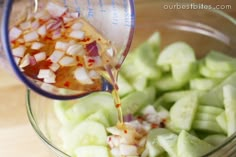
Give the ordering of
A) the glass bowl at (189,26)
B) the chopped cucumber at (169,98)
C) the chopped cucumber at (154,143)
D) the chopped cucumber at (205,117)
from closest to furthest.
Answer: the chopped cucumber at (154,143)
the chopped cucumber at (205,117)
the chopped cucumber at (169,98)
the glass bowl at (189,26)

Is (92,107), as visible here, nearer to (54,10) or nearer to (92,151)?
(92,151)

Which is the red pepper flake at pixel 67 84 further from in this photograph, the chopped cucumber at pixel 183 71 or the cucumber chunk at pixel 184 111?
the chopped cucumber at pixel 183 71

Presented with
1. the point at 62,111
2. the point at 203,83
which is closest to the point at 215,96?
the point at 203,83

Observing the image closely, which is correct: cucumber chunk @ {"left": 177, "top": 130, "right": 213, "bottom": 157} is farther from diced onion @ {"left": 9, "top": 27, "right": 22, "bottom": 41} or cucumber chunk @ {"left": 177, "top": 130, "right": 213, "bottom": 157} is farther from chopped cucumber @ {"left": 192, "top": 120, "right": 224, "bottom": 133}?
diced onion @ {"left": 9, "top": 27, "right": 22, "bottom": 41}

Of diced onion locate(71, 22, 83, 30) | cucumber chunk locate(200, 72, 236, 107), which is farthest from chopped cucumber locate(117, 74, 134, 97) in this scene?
diced onion locate(71, 22, 83, 30)

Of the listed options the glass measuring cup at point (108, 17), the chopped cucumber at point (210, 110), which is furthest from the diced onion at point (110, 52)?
the chopped cucumber at point (210, 110)
